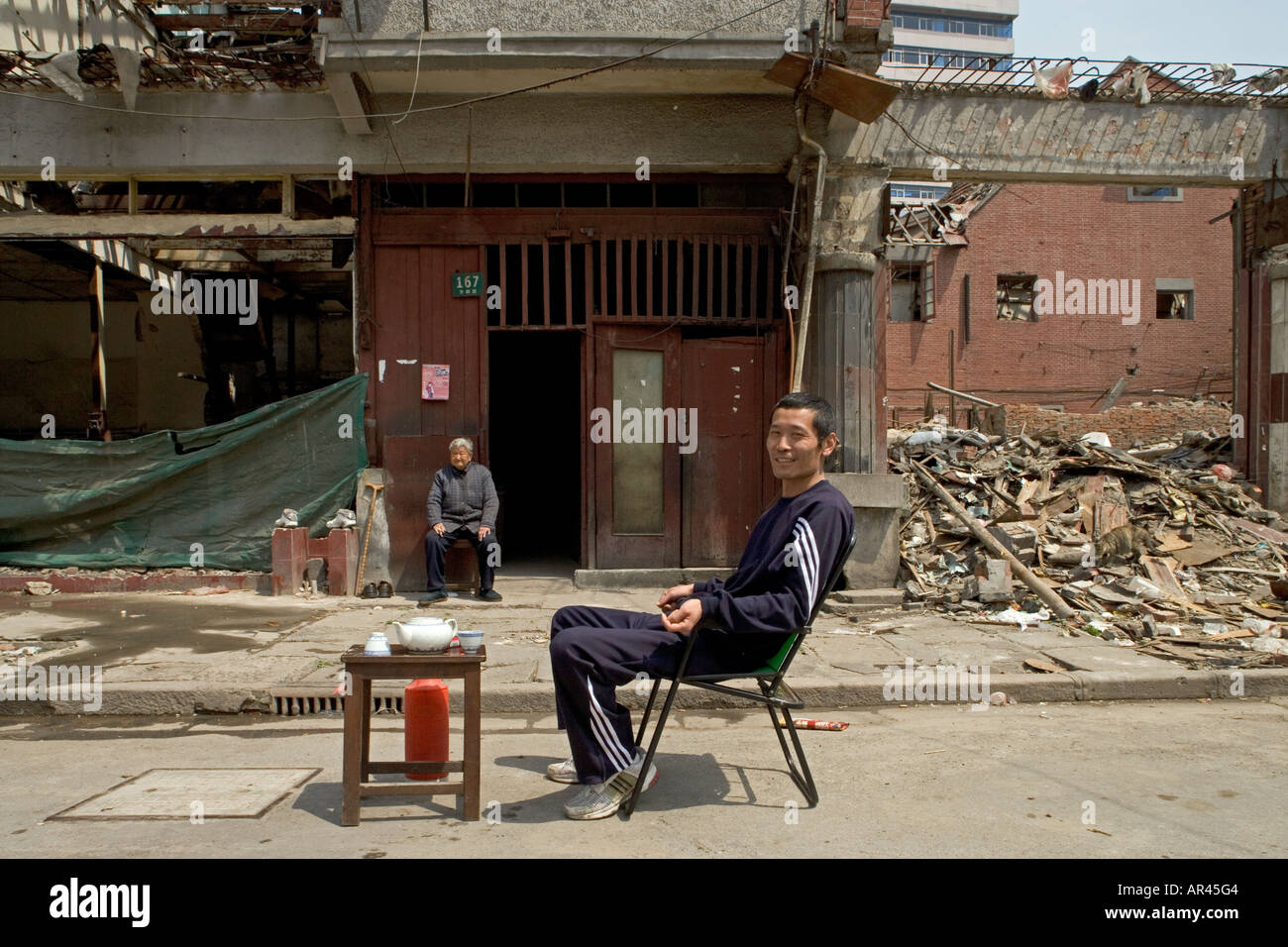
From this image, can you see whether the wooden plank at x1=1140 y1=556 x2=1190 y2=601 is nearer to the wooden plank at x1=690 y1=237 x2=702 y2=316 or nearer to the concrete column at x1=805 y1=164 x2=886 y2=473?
the concrete column at x1=805 y1=164 x2=886 y2=473

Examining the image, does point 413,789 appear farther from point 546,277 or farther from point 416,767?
point 546,277

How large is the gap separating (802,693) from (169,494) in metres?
7.15

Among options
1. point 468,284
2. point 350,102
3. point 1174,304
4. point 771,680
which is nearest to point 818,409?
point 771,680

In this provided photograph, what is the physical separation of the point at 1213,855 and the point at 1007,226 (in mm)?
29948

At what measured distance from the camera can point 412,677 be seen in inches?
160

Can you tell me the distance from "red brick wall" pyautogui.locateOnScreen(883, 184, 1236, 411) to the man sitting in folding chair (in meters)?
27.1

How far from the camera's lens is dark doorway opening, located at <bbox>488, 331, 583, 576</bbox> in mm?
15344

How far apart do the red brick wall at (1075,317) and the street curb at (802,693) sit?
24.4 meters

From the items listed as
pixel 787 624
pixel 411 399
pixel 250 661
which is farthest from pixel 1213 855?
pixel 411 399

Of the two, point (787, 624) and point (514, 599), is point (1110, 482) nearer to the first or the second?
point (514, 599)

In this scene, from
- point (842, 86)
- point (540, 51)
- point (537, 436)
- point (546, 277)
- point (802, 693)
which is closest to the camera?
point (802, 693)

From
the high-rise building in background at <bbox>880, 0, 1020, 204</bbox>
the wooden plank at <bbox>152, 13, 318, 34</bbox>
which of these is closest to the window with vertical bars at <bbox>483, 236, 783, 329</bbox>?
the wooden plank at <bbox>152, 13, 318, 34</bbox>

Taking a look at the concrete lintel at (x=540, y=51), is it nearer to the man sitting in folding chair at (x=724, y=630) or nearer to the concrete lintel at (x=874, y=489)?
the concrete lintel at (x=874, y=489)

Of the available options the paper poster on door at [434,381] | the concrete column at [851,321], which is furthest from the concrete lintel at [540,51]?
the paper poster on door at [434,381]
